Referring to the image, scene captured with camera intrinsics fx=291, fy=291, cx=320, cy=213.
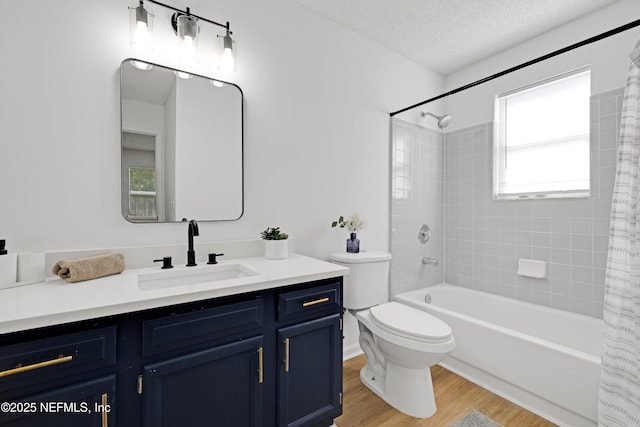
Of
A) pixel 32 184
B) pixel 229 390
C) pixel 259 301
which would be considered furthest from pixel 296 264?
pixel 32 184

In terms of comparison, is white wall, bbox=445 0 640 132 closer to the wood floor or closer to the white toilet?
the white toilet

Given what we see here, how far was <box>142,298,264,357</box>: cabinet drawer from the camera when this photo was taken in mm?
1004

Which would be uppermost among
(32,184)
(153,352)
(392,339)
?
(32,184)

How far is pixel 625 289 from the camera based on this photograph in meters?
1.30

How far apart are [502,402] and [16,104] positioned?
2.95 meters

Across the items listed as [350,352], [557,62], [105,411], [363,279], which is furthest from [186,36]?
[557,62]

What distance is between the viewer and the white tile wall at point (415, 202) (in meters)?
2.58

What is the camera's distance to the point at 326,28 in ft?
7.04

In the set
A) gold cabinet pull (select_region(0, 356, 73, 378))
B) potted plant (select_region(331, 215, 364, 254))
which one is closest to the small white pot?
potted plant (select_region(331, 215, 364, 254))

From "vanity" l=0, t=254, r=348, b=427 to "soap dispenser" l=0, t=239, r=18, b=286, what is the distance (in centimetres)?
11

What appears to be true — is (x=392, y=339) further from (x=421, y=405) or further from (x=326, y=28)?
(x=326, y=28)

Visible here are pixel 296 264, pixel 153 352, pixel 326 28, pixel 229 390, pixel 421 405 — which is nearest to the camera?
pixel 153 352

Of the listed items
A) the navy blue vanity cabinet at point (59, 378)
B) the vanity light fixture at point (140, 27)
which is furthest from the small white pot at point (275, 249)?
the vanity light fixture at point (140, 27)

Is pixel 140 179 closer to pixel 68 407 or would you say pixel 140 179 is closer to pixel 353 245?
pixel 68 407
